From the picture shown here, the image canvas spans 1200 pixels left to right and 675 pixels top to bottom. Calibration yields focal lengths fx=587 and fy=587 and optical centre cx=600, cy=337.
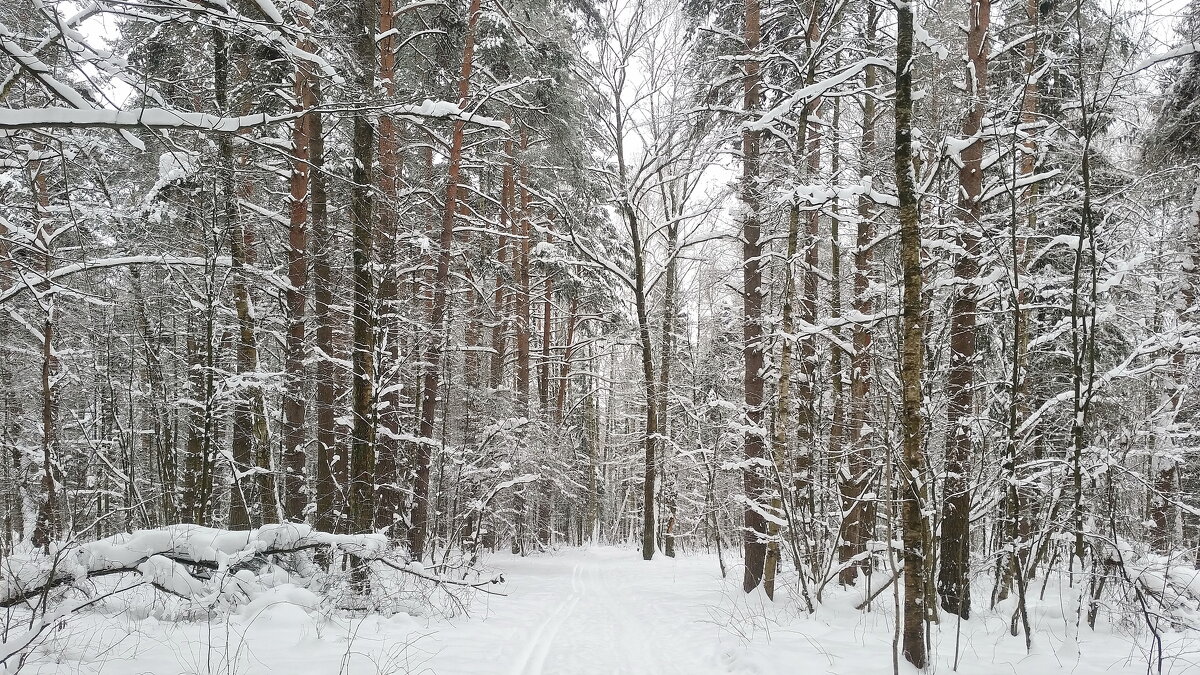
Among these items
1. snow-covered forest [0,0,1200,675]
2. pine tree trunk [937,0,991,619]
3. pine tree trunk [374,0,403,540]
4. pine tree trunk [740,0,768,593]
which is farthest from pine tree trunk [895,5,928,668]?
pine tree trunk [374,0,403,540]

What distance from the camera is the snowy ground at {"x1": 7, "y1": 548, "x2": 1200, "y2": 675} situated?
15.6 ft

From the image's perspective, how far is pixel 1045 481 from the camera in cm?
720

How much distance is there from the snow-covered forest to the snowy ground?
69 millimetres

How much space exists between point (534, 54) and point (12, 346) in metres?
14.8

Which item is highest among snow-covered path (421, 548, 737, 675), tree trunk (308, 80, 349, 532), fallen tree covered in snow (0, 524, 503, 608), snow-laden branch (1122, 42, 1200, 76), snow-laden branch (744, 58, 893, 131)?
snow-laden branch (744, 58, 893, 131)

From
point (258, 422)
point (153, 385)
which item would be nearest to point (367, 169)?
point (258, 422)

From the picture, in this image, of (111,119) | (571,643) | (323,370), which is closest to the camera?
(111,119)

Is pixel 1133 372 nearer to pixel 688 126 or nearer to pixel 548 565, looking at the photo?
pixel 688 126

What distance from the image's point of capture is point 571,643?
7.10 meters

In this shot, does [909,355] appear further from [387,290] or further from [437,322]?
[437,322]

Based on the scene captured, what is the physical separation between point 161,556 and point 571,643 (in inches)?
173

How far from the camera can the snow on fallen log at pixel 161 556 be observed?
4750mm

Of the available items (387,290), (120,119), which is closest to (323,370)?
(387,290)

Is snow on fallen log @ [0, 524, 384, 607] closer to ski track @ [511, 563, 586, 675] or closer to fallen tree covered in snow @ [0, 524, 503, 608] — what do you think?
fallen tree covered in snow @ [0, 524, 503, 608]
